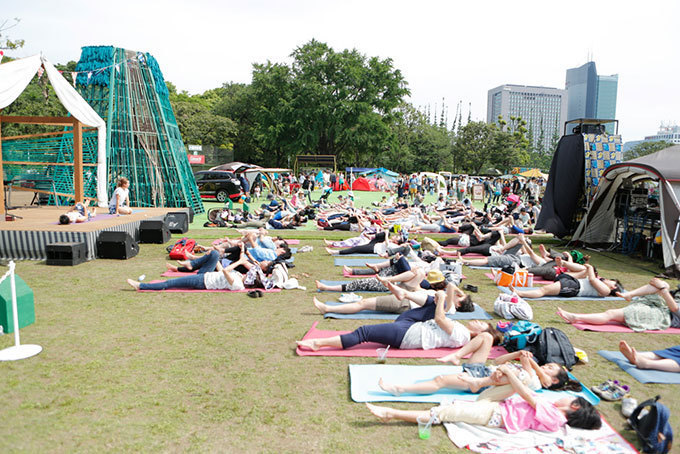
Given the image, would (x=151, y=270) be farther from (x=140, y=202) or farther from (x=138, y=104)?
(x=138, y=104)

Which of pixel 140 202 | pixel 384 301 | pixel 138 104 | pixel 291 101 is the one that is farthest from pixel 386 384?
pixel 291 101

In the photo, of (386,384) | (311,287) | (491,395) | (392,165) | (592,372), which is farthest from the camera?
(392,165)

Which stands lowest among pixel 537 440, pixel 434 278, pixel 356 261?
pixel 537 440

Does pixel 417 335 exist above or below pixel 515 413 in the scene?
above

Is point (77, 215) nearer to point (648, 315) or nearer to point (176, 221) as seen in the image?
point (176, 221)

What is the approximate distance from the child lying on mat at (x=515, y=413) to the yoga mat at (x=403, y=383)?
21 centimetres

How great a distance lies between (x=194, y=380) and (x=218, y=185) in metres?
20.8

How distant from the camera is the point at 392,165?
64.2 m

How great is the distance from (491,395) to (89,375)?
395cm

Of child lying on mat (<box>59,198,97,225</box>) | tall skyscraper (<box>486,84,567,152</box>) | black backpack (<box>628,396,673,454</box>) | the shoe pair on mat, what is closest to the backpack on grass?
the shoe pair on mat

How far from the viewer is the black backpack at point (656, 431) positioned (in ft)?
11.2

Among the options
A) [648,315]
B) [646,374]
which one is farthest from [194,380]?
[648,315]

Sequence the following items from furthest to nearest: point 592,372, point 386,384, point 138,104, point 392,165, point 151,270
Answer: point 392,165 < point 138,104 < point 151,270 < point 592,372 < point 386,384

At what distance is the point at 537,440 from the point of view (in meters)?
3.56
